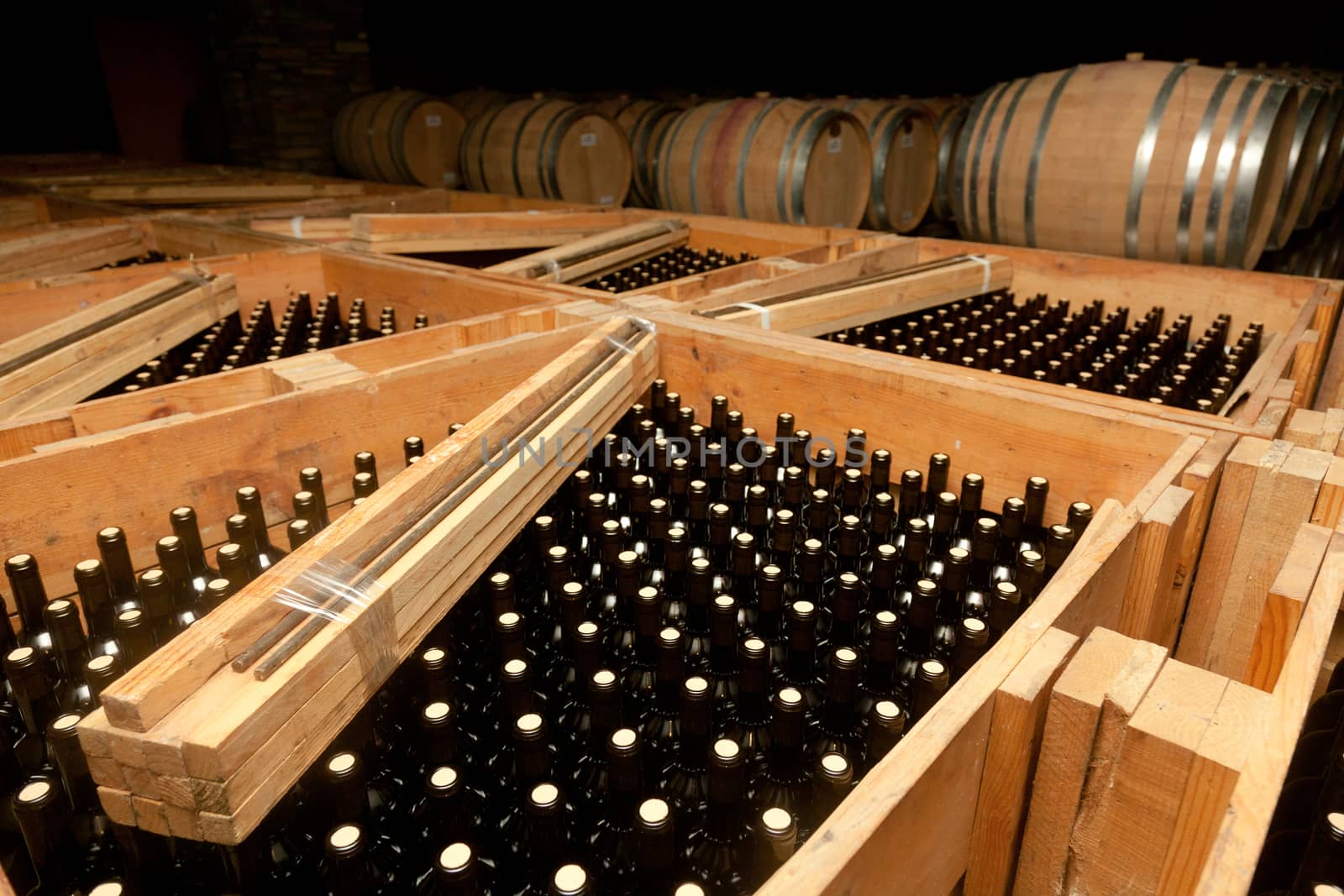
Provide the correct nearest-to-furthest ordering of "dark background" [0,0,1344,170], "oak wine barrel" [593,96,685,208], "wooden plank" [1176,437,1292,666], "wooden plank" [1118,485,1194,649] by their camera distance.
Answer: "wooden plank" [1118,485,1194,649] → "wooden plank" [1176,437,1292,666] → "oak wine barrel" [593,96,685,208] → "dark background" [0,0,1344,170]

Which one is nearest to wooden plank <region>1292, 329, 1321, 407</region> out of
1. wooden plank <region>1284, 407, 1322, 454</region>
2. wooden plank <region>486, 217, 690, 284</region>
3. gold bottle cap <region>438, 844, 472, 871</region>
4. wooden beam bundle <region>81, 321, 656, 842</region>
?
wooden plank <region>1284, 407, 1322, 454</region>

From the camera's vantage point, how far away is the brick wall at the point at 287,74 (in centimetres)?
745

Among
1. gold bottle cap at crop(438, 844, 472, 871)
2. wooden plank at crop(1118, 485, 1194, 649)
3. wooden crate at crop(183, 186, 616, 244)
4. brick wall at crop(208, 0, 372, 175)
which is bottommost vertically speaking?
gold bottle cap at crop(438, 844, 472, 871)

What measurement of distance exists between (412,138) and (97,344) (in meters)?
5.46

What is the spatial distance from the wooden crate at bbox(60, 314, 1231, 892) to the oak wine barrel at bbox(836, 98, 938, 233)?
3059 mm

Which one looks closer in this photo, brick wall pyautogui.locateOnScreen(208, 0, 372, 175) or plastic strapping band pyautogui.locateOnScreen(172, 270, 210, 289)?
plastic strapping band pyautogui.locateOnScreen(172, 270, 210, 289)

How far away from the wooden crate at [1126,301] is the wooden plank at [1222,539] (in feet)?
0.36

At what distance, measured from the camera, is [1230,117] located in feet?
9.77

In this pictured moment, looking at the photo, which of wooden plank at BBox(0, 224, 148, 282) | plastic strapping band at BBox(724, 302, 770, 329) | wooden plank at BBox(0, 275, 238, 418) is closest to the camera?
wooden plank at BBox(0, 275, 238, 418)

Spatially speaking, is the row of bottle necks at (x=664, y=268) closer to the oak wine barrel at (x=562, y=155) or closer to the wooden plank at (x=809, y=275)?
the wooden plank at (x=809, y=275)

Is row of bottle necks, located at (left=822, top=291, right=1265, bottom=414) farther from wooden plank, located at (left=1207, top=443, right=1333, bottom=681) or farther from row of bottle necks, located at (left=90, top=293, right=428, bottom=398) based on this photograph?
row of bottle necks, located at (left=90, top=293, right=428, bottom=398)

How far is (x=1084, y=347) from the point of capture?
7.62 ft

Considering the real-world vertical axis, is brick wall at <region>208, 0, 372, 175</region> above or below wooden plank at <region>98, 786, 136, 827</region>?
above

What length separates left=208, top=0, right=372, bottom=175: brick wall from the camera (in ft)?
24.4
